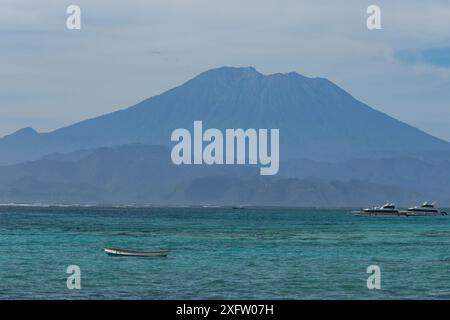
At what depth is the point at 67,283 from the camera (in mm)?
55938

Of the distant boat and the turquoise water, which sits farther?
the distant boat

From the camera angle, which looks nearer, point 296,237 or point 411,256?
point 411,256

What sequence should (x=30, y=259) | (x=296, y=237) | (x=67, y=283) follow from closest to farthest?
(x=67, y=283) < (x=30, y=259) < (x=296, y=237)

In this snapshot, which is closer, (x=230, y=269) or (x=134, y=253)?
(x=230, y=269)

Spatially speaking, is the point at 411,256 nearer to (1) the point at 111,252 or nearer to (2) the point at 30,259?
(1) the point at 111,252

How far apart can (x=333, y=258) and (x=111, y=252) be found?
60.4ft

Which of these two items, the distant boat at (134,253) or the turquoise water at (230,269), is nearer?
the turquoise water at (230,269)

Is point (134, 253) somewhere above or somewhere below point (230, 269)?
above
